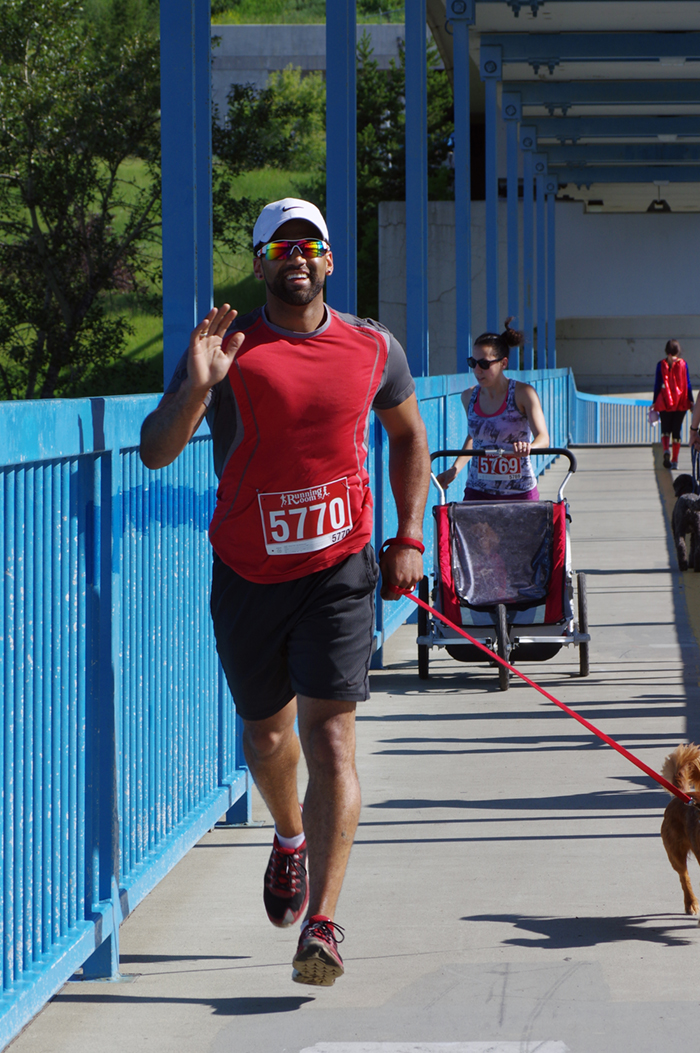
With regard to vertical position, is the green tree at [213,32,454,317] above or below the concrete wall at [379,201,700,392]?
above

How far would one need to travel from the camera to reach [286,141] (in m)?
45.5

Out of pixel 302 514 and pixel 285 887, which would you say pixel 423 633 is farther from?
pixel 302 514

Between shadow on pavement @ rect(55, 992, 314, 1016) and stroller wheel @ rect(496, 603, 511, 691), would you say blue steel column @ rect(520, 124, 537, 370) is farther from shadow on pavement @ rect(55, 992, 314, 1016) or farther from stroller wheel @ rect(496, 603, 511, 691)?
shadow on pavement @ rect(55, 992, 314, 1016)

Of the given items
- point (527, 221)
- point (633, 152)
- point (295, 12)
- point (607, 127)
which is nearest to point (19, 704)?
point (607, 127)

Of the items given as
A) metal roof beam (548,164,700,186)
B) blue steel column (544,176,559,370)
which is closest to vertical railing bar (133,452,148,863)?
metal roof beam (548,164,700,186)

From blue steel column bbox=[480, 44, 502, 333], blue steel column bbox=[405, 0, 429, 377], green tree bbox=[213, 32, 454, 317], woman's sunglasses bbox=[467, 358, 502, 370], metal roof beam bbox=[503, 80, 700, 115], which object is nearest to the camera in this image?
woman's sunglasses bbox=[467, 358, 502, 370]

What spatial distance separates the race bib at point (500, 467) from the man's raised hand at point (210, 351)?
532cm

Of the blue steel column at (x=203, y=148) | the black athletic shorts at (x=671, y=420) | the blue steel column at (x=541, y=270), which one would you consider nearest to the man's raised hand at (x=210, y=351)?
the blue steel column at (x=203, y=148)

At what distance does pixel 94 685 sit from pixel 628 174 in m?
36.1

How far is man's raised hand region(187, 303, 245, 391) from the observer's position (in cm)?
360

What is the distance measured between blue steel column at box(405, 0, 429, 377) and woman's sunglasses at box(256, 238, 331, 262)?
9348mm

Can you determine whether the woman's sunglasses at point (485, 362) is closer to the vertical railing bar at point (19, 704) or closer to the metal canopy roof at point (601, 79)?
the vertical railing bar at point (19, 704)

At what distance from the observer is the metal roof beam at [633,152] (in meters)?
35.1

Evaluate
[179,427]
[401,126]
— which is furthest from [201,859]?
[401,126]
